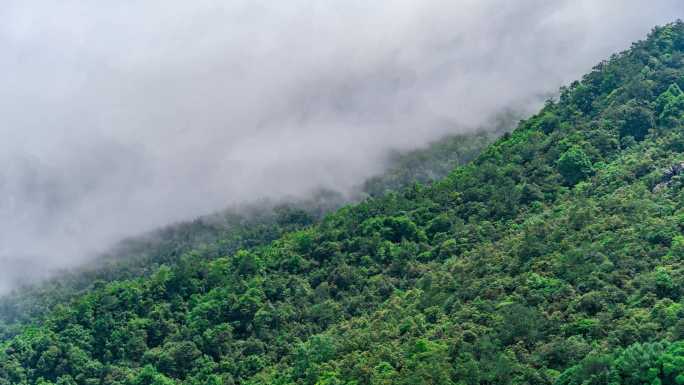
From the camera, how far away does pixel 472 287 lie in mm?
74938

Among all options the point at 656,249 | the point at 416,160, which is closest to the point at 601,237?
the point at 656,249

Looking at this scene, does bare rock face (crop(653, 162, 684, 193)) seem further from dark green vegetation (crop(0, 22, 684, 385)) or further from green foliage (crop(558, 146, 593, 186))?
green foliage (crop(558, 146, 593, 186))

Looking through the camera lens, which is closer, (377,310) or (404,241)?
(377,310)

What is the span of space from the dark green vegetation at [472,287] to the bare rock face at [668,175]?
128 millimetres

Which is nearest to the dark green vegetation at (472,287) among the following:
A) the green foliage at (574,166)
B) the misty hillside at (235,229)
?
the green foliage at (574,166)

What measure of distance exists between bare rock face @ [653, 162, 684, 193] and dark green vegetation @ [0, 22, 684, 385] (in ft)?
0.42

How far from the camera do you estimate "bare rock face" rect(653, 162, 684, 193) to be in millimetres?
78000

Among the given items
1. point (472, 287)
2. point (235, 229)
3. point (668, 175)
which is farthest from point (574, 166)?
point (235, 229)

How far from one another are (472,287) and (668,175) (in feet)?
48.5

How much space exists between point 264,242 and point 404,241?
30276mm

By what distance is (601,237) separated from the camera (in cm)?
7356

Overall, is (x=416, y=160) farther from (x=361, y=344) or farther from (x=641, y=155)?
(x=361, y=344)

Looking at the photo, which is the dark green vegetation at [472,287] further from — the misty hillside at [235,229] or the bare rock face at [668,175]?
the misty hillside at [235,229]

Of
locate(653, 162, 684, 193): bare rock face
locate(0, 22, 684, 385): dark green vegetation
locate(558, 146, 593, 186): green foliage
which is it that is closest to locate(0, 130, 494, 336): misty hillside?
locate(0, 22, 684, 385): dark green vegetation
